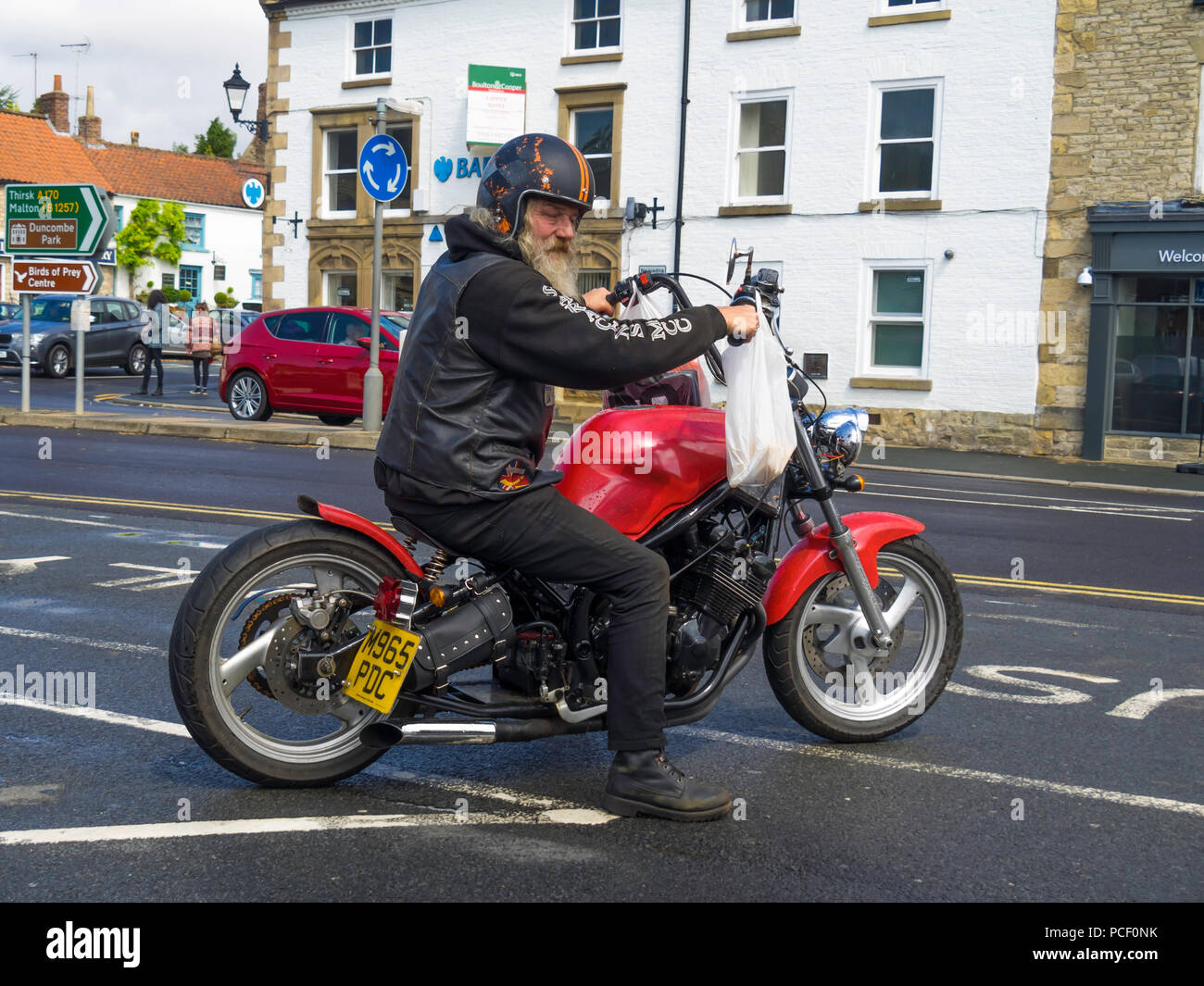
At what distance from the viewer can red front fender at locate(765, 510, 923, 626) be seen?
15.3 feet

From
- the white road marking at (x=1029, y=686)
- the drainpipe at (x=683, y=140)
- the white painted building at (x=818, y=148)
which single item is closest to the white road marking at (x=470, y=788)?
the white road marking at (x=1029, y=686)

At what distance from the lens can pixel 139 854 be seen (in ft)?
12.1

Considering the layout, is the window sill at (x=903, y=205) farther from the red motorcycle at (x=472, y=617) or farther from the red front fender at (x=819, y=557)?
the red motorcycle at (x=472, y=617)

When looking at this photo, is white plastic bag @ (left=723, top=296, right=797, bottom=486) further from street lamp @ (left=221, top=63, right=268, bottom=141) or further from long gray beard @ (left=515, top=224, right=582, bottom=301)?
street lamp @ (left=221, top=63, right=268, bottom=141)

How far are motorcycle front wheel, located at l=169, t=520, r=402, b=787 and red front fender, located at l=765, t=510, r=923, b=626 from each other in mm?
1274

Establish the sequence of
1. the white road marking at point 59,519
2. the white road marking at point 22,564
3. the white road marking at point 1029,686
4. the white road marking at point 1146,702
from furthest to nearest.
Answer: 1. the white road marking at point 59,519
2. the white road marking at point 22,564
3. the white road marking at point 1029,686
4. the white road marking at point 1146,702

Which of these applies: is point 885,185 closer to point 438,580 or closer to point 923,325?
point 923,325

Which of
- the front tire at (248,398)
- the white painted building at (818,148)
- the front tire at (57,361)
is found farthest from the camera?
the front tire at (57,361)

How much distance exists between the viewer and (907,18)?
23047 millimetres

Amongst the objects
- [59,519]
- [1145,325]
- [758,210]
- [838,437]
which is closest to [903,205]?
[758,210]

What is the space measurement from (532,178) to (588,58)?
23.5m

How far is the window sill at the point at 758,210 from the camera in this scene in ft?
80.3

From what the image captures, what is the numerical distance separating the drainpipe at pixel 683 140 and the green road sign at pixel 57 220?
33.9ft

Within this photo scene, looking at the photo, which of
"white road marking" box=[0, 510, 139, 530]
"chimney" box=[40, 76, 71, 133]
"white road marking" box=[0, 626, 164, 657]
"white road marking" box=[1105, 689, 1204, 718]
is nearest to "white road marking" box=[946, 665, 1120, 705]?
"white road marking" box=[1105, 689, 1204, 718]
